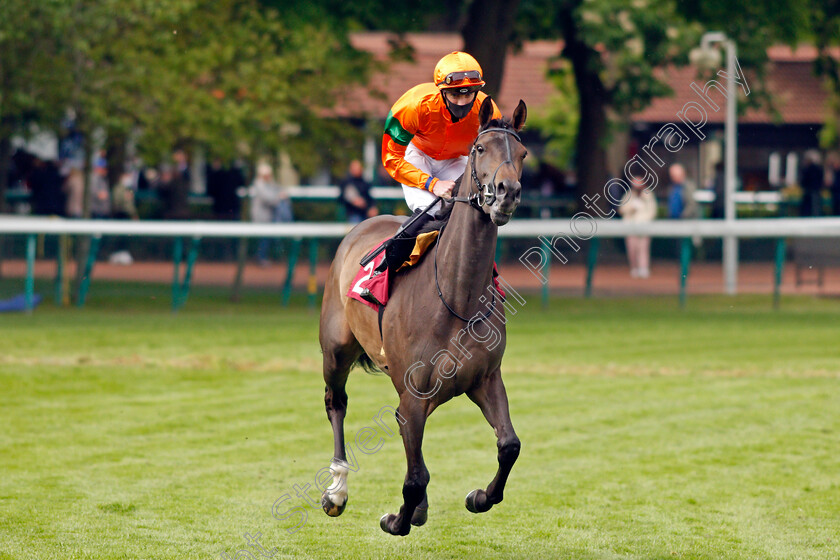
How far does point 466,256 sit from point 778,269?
45.6 feet

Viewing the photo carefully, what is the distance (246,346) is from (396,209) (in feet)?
34.4

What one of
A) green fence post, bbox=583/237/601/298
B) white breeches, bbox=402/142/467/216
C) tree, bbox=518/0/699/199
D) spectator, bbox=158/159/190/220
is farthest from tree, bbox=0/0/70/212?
white breeches, bbox=402/142/467/216

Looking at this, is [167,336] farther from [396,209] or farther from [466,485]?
[396,209]

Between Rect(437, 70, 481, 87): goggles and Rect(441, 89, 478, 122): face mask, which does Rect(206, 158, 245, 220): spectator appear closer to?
Rect(441, 89, 478, 122): face mask

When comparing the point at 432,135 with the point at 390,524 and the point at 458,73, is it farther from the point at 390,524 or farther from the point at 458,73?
the point at 390,524

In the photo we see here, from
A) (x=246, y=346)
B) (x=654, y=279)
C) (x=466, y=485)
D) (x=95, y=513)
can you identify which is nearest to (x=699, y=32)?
(x=654, y=279)

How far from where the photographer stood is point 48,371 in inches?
473

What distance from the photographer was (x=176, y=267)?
1703 centimetres

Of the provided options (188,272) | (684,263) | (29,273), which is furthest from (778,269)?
(29,273)

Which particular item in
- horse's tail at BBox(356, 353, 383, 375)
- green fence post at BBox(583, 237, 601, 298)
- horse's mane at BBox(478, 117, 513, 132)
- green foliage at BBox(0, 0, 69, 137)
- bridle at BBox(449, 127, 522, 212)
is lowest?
horse's tail at BBox(356, 353, 383, 375)

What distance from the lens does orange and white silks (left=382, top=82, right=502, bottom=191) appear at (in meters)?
6.13

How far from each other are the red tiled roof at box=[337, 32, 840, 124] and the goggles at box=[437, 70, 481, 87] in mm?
24616

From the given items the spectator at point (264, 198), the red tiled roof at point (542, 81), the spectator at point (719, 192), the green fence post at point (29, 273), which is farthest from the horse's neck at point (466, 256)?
the red tiled roof at point (542, 81)

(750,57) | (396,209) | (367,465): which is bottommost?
(367,465)
